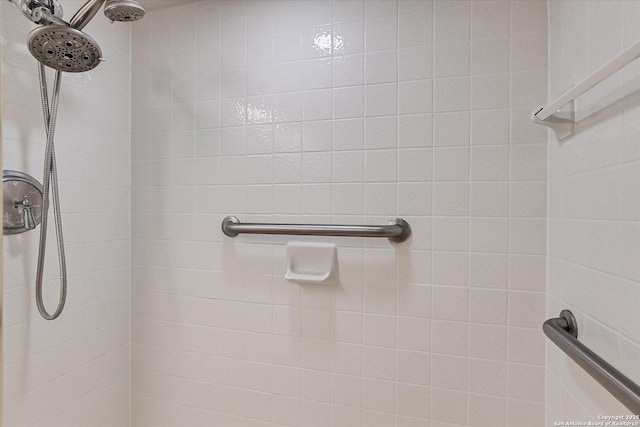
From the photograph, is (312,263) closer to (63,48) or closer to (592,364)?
(592,364)

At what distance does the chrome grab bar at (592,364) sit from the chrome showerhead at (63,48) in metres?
1.32

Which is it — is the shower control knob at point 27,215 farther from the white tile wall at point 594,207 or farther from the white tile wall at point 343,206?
the white tile wall at point 594,207

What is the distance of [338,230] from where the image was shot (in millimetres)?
1109

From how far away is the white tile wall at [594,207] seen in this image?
65 cm

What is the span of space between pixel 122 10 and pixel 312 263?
2.88ft

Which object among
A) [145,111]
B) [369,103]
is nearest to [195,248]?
[145,111]

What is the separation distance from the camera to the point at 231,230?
1243mm

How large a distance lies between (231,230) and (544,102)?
41.6 inches

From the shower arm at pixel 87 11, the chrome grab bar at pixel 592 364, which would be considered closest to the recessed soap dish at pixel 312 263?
the chrome grab bar at pixel 592 364

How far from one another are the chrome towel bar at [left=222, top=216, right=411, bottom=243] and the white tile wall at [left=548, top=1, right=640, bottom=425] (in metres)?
0.42

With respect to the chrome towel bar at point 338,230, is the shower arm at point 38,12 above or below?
above

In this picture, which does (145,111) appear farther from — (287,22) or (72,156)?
(287,22)

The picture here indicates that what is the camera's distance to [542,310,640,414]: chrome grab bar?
56 centimetres

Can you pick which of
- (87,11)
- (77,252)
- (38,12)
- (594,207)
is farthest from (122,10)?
(594,207)
